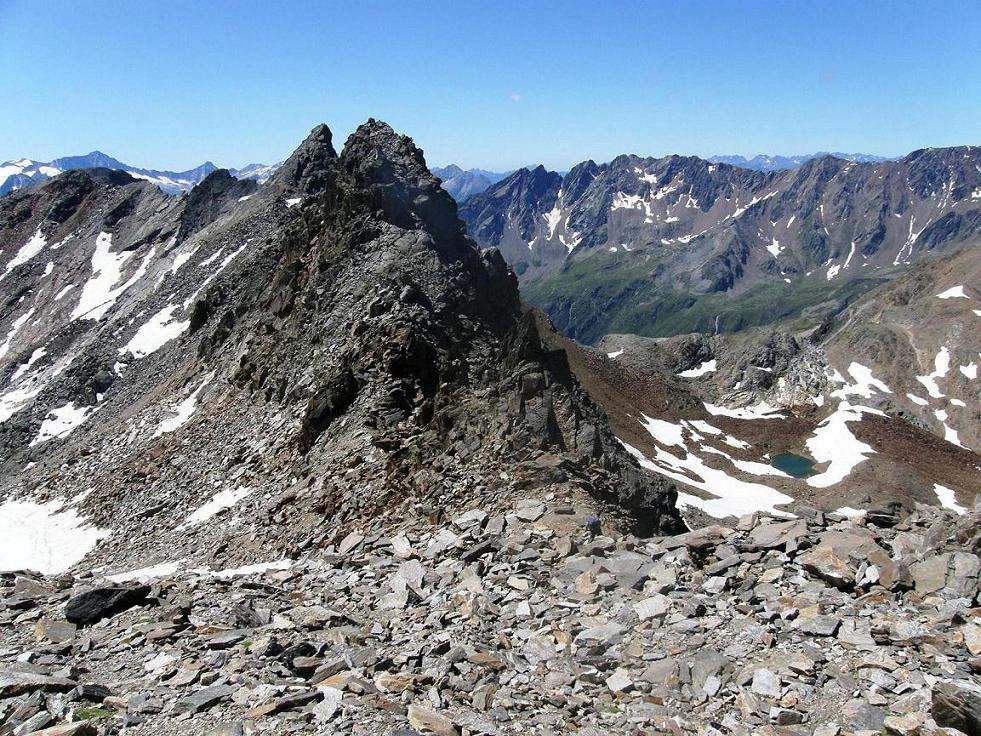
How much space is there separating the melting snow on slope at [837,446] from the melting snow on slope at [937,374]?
23.0 m

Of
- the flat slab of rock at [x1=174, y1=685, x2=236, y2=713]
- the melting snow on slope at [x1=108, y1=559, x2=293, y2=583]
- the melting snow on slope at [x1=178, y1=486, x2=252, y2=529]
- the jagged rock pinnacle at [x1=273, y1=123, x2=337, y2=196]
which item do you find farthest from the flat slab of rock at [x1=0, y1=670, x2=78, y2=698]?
the jagged rock pinnacle at [x1=273, y1=123, x2=337, y2=196]

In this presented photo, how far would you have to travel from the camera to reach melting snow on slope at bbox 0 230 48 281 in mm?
125438

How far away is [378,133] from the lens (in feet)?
160

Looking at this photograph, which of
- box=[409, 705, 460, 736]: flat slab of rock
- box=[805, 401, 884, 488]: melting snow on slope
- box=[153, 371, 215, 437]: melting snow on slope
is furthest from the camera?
box=[805, 401, 884, 488]: melting snow on slope

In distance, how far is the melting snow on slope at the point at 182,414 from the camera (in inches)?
1609

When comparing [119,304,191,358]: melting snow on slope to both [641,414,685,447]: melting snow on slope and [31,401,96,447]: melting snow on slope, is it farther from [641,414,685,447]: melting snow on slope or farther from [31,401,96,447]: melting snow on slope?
[641,414,685,447]: melting snow on slope

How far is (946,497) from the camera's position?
72.5 meters

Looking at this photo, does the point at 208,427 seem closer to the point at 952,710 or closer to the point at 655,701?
the point at 655,701

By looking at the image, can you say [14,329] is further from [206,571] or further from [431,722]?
[431,722]

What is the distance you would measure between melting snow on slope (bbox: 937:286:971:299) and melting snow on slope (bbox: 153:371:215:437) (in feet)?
542

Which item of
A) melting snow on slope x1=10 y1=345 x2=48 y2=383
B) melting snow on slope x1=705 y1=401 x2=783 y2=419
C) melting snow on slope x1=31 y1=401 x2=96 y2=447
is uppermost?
melting snow on slope x1=10 y1=345 x2=48 y2=383

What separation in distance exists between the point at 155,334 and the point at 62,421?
12211mm

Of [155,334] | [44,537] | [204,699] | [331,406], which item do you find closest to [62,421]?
[155,334]

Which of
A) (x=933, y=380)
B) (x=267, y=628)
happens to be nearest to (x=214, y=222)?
(x=267, y=628)
